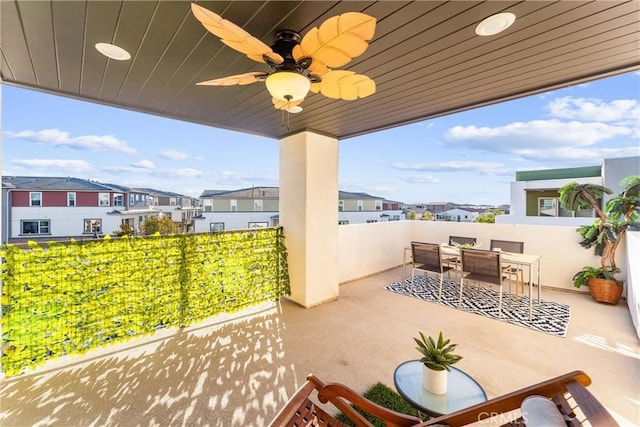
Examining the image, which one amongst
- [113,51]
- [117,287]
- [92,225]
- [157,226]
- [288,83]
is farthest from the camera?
[92,225]

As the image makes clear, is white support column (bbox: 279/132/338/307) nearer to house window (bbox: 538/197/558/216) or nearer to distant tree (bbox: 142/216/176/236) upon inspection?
distant tree (bbox: 142/216/176/236)

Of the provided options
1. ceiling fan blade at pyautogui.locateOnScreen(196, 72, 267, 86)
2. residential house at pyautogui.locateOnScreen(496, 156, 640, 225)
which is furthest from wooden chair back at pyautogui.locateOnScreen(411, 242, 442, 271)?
residential house at pyautogui.locateOnScreen(496, 156, 640, 225)

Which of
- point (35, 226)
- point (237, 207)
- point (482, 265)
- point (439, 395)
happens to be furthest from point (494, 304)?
point (237, 207)

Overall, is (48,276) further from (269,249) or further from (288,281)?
(288,281)

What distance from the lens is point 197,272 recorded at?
3.40 meters

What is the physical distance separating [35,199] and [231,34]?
43.9 feet

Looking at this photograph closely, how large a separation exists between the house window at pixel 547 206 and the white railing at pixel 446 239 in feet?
19.6

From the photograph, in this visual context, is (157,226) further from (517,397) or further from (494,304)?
(517,397)

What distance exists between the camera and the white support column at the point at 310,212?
4012 mm

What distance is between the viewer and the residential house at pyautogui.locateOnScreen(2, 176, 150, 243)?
9.32 m

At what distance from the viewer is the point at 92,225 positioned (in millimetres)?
11102

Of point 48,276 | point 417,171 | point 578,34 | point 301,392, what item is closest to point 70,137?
point 48,276

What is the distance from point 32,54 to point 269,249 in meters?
3.12

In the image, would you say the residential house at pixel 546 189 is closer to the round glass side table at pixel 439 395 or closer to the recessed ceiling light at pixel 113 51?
the round glass side table at pixel 439 395
